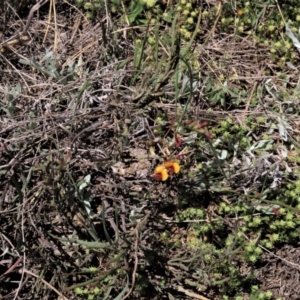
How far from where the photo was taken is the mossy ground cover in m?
2.65

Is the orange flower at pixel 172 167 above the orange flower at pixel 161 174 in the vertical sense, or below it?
above

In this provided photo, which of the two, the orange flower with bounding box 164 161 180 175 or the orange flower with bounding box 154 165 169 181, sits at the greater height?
the orange flower with bounding box 164 161 180 175

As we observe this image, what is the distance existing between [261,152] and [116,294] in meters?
0.91

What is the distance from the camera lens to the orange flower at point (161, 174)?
2.64 metres

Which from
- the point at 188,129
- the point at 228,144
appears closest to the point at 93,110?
the point at 188,129

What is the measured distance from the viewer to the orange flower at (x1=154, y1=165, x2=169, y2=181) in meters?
2.64

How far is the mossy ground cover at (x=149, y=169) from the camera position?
8.68 ft

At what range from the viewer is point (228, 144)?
2801 mm

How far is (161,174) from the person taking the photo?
2643 mm

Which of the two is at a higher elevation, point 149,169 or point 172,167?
point 172,167

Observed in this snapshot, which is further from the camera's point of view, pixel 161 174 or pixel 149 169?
pixel 149 169

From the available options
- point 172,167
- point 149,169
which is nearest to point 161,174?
point 172,167

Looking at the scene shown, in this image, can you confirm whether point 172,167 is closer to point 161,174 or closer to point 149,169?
point 161,174

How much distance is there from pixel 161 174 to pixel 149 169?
177 mm
